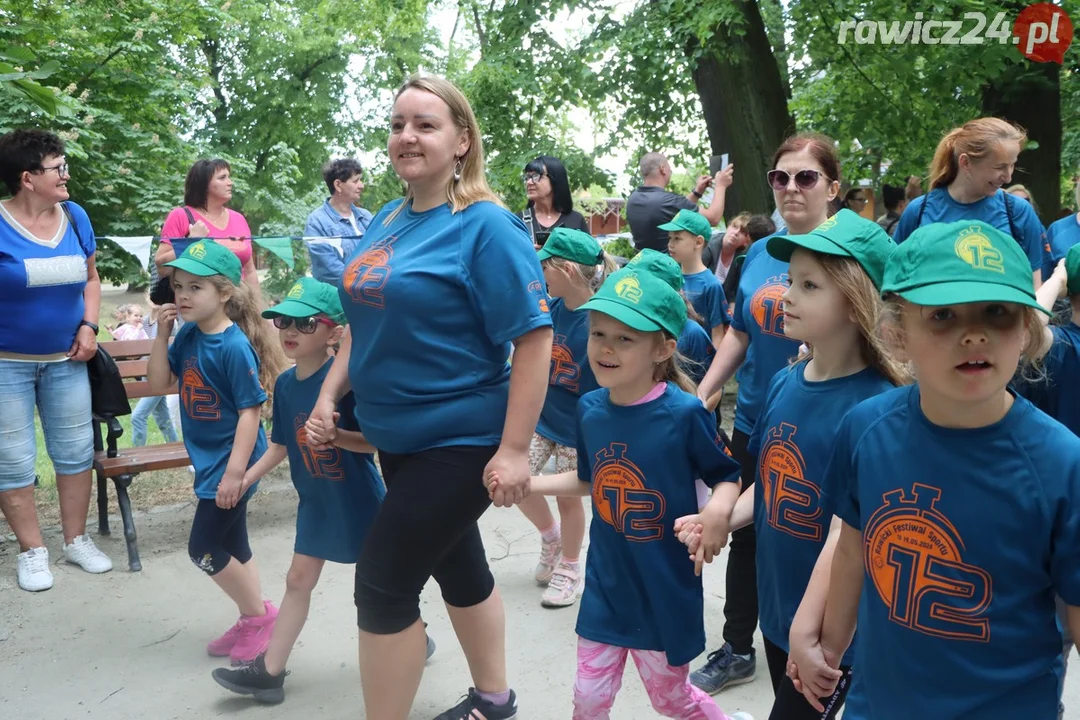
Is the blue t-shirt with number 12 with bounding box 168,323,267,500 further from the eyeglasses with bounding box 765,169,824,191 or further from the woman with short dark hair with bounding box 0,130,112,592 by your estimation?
the eyeglasses with bounding box 765,169,824,191

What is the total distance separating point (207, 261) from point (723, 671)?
8.41ft

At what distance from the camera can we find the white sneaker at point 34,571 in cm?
496

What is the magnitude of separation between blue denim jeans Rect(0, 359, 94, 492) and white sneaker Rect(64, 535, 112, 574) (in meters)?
0.37

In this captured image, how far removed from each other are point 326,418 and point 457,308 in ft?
2.46

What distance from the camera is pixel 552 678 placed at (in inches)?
152

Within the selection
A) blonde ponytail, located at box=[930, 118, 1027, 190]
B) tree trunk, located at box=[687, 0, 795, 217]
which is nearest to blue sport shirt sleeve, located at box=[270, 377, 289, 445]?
blonde ponytail, located at box=[930, 118, 1027, 190]

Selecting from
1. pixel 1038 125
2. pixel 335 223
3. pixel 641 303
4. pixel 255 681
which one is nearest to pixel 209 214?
pixel 335 223

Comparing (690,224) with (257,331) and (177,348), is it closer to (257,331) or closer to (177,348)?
(257,331)

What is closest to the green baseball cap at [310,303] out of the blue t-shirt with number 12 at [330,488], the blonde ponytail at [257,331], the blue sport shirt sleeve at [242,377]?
the blue t-shirt with number 12 at [330,488]

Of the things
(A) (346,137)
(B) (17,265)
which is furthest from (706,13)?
(A) (346,137)

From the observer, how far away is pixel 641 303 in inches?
116

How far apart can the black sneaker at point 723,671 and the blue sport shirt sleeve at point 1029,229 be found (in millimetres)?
2118

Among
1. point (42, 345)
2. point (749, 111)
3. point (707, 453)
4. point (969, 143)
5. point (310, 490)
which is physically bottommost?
point (310, 490)

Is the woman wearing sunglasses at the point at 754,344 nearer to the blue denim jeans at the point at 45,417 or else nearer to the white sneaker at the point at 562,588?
the white sneaker at the point at 562,588
